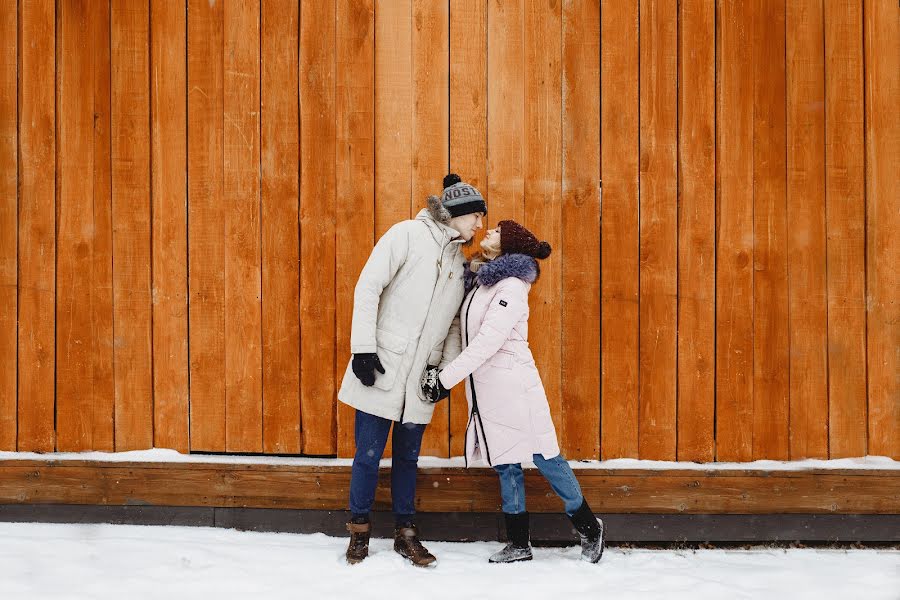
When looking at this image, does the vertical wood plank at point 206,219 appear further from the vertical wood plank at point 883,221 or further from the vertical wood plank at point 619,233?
the vertical wood plank at point 883,221

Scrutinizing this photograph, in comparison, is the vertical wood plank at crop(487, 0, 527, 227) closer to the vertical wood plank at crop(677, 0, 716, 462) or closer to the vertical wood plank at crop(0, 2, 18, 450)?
the vertical wood plank at crop(677, 0, 716, 462)

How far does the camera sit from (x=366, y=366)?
3.18 m

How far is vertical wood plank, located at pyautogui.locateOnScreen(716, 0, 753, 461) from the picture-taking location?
3811mm

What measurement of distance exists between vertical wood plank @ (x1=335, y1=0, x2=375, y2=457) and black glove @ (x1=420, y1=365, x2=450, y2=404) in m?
0.66

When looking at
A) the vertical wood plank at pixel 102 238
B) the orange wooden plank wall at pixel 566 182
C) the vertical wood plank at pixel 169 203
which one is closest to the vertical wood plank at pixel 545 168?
the orange wooden plank wall at pixel 566 182

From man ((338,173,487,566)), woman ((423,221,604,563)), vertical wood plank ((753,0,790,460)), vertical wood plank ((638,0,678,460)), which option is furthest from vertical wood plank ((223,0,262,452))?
vertical wood plank ((753,0,790,460))

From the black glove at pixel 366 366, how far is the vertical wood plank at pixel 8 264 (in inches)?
83.4

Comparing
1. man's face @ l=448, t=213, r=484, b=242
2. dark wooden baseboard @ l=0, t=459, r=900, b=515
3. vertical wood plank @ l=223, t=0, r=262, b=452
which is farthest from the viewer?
vertical wood plank @ l=223, t=0, r=262, b=452

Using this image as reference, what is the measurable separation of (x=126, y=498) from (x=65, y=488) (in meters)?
0.34

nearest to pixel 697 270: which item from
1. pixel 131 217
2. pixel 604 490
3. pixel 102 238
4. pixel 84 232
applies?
pixel 604 490

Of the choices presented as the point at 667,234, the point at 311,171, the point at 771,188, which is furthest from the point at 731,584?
the point at 311,171

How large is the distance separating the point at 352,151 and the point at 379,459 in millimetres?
1657

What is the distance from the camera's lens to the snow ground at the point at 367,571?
317cm

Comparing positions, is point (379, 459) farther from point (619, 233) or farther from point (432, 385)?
point (619, 233)
